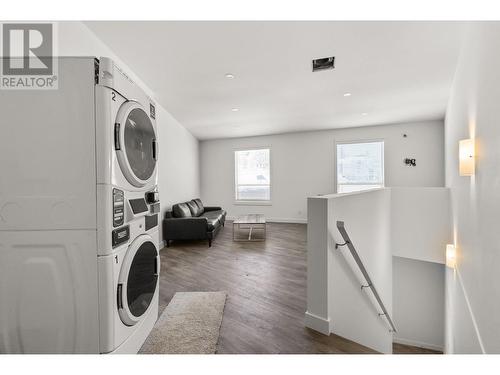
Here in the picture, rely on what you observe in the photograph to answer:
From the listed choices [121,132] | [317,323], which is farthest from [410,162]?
[121,132]

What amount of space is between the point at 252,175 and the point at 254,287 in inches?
201

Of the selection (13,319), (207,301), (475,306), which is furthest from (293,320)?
(13,319)

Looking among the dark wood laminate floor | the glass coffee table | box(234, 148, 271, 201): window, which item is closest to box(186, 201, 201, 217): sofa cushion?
the dark wood laminate floor

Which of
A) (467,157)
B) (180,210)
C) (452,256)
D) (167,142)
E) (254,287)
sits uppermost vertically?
(167,142)

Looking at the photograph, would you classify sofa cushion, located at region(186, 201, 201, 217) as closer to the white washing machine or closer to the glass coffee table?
the glass coffee table

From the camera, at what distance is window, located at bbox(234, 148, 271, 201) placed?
7422 mm

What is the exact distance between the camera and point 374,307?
308 cm

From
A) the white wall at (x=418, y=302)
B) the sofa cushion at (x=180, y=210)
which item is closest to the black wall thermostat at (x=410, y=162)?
the white wall at (x=418, y=302)

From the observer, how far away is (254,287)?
108 inches

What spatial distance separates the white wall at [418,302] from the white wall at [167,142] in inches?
207

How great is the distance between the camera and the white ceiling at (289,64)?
7.16 feet

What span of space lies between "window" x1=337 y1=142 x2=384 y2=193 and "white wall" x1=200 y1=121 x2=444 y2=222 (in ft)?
0.56

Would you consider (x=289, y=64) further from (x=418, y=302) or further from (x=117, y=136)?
(x=418, y=302)
